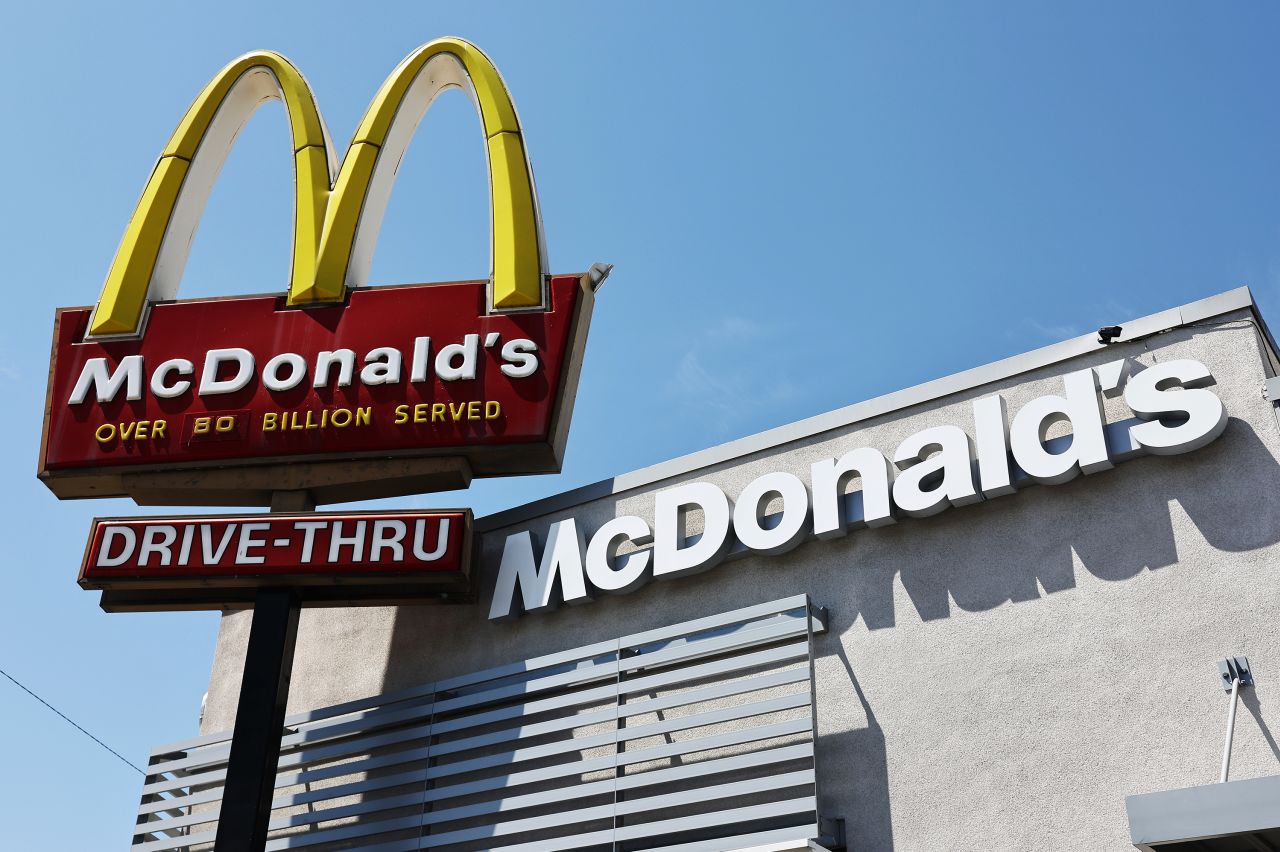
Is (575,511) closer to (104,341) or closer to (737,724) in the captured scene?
(737,724)

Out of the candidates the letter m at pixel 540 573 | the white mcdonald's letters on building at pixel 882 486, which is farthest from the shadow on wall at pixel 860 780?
the letter m at pixel 540 573

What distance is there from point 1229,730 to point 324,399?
27.7ft

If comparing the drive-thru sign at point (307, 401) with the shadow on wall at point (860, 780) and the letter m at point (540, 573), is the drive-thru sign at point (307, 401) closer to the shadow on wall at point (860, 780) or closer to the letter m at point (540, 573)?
the letter m at point (540, 573)

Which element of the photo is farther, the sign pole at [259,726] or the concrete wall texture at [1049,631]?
the sign pole at [259,726]

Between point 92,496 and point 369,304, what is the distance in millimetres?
3350

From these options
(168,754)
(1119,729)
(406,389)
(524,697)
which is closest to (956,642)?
(1119,729)

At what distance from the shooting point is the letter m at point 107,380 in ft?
43.4

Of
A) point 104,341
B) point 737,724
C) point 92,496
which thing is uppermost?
point 104,341

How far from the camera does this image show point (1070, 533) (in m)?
10.1

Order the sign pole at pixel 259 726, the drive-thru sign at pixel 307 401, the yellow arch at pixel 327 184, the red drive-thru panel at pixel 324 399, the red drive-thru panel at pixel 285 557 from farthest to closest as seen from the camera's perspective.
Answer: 1. the yellow arch at pixel 327 184
2. the red drive-thru panel at pixel 324 399
3. the drive-thru sign at pixel 307 401
4. the red drive-thru panel at pixel 285 557
5. the sign pole at pixel 259 726

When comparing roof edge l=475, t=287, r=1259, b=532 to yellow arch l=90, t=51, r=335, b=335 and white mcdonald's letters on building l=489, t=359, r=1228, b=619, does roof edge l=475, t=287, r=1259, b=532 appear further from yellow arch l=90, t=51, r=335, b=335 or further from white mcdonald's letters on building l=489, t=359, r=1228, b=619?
yellow arch l=90, t=51, r=335, b=335

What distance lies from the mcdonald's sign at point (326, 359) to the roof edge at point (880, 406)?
2.11ft

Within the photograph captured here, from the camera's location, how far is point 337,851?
1235cm

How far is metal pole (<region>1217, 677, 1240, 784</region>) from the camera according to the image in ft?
27.6
